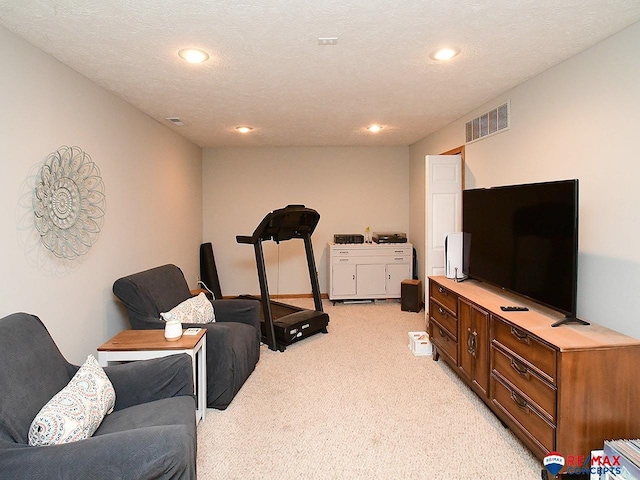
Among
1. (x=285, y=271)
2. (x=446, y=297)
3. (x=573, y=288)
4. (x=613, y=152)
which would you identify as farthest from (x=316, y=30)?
(x=285, y=271)

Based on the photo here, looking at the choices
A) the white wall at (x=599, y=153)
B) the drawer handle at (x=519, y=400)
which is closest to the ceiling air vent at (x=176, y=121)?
the white wall at (x=599, y=153)

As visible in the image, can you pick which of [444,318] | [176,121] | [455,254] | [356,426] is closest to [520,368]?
[356,426]

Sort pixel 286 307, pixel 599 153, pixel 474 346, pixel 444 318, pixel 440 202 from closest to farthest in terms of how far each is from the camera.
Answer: pixel 599 153 → pixel 474 346 → pixel 444 318 → pixel 440 202 → pixel 286 307

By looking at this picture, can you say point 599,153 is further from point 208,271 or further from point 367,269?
point 208,271

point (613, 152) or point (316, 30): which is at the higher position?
point (316, 30)

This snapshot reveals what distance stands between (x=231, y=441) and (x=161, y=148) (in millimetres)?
3223

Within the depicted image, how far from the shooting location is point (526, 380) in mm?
2191

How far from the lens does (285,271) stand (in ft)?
20.6

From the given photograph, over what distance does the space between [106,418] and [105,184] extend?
194cm

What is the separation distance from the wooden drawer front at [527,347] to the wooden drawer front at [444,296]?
66 centimetres

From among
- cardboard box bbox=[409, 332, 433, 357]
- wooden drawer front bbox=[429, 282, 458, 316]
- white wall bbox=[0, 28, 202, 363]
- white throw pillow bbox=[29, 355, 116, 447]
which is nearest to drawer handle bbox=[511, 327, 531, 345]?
wooden drawer front bbox=[429, 282, 458, 316]

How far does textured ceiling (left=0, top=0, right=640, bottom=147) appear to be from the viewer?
76.8 inches

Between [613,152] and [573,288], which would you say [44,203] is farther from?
[613,152]

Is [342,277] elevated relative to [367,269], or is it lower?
lower
